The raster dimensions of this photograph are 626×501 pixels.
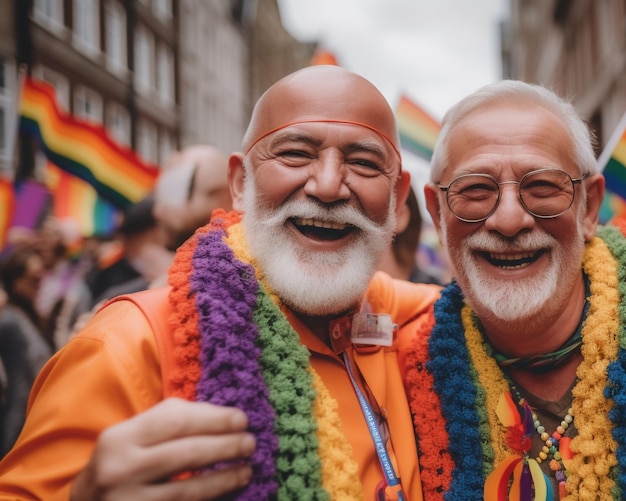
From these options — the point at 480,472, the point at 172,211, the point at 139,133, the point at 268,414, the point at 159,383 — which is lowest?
the point at 480,472

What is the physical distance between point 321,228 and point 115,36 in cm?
1724

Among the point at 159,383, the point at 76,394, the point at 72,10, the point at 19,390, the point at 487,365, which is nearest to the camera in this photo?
the point at 76,394

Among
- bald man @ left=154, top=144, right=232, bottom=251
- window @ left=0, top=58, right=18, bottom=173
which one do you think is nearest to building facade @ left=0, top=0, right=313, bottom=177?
window @ left=0, top=58, right=18, bottom=173

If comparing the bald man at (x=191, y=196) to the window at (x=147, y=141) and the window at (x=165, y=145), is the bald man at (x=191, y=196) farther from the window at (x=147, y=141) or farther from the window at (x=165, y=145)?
the window at (x=165, y=145)

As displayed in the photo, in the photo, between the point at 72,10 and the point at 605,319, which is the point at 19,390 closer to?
the point at 605,319

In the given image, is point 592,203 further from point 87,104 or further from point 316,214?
point 87,104

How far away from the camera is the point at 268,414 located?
1560 mm

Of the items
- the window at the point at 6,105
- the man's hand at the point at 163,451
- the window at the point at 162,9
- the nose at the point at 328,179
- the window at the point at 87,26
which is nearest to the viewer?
the man's hand at the point at 163,451

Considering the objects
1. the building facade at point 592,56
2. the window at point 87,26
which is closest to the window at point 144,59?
the window at point 87,26

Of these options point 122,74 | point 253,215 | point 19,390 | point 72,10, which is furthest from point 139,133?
point 253,215

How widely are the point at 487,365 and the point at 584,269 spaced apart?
18.2 inches

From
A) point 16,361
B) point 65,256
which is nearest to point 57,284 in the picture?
point 65,256

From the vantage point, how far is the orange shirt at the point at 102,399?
144cm

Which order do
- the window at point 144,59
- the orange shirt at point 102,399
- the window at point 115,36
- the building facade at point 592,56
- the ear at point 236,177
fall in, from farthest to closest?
the window at point 144,59, the window at point 115,36, the building facade at point 592,56, the ear at point 236,177, the orange shirt at point 102,399
